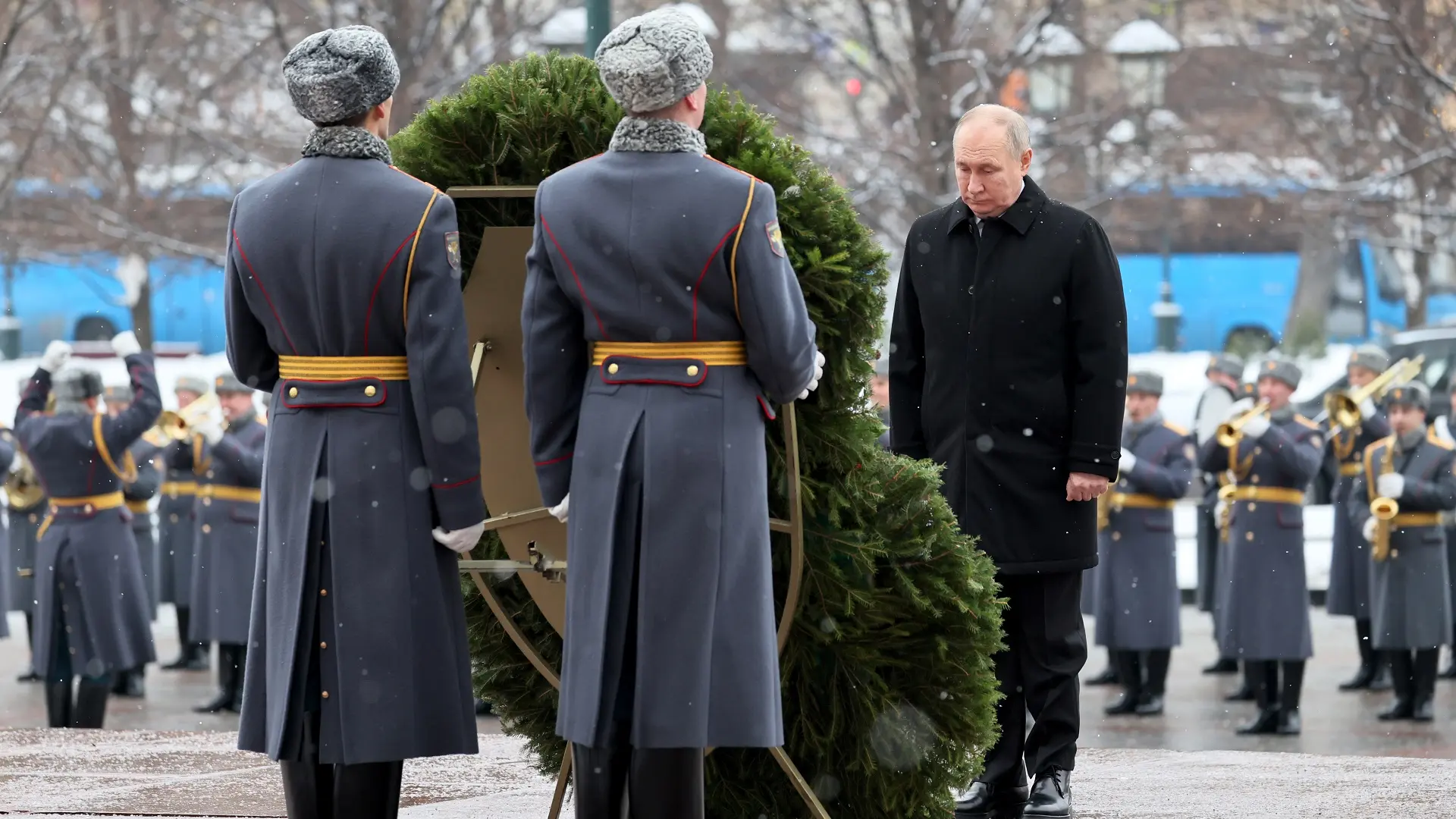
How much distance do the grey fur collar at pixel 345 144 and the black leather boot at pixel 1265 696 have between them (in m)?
7.16

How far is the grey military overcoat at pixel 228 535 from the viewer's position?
39.3 feet

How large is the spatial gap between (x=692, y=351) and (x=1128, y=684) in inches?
311

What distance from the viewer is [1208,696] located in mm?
11812

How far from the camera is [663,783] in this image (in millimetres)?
4066

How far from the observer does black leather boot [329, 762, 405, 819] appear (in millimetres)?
4250

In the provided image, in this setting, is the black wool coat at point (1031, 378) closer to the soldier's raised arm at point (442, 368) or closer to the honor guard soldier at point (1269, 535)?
the soldier's raised arm at point (442, 368)

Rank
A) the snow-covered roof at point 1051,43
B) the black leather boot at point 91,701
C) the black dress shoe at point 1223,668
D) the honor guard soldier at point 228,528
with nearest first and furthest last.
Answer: the black leather boot at point 91,701 → the honor guard soldier at point 228,528 → the black dress shoe at point 1223,668 → the snow-covered roof at point 1051,43

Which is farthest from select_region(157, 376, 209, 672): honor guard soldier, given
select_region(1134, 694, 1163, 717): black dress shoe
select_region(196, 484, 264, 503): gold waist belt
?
select_region(1134, 694, 1163, 717): black dress shoe

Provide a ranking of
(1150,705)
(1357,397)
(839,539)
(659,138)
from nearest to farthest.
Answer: (659,138)
(839,539)
(1150,705)
(1357,397)

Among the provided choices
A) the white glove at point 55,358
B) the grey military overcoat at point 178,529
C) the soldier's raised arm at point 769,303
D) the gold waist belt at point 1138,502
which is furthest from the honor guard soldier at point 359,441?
the grey military overcoat at point 178,529

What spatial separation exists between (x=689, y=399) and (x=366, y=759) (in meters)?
0.96

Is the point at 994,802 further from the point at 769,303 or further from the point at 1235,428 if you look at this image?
the point at 1235,428

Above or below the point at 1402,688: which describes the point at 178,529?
above

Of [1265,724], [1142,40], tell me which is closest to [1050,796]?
[1265,724]
